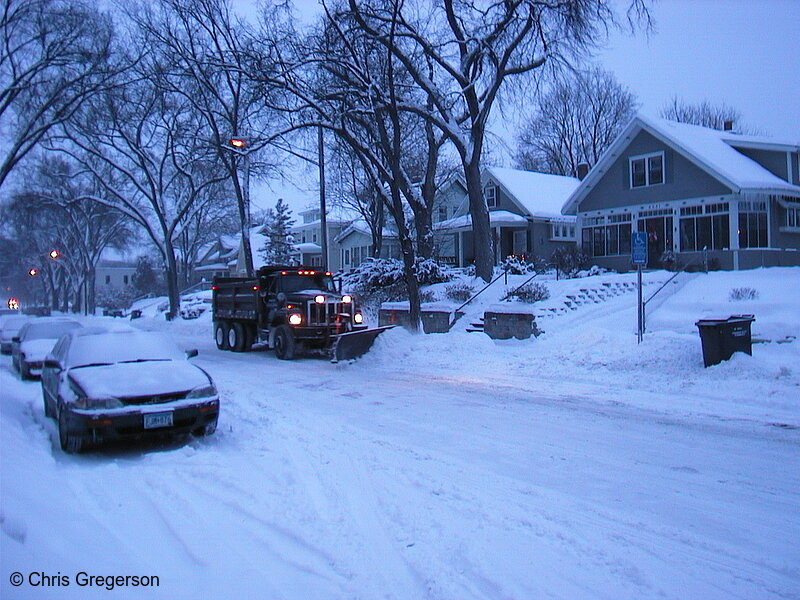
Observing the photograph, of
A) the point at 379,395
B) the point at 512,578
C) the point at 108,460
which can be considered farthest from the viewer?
the point at 379,395

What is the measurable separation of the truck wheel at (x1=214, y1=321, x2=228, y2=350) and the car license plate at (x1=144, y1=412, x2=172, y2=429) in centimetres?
1462

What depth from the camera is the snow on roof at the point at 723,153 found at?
983 inches

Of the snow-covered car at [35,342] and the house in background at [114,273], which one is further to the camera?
the house in background at [114,273]

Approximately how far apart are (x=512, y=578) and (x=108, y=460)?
17.5 feet

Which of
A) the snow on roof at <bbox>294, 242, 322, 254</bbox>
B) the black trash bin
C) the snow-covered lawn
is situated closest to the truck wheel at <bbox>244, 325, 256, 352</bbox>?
the snow-covered lawn

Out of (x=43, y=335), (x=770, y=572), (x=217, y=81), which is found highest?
(x=217, y=81)

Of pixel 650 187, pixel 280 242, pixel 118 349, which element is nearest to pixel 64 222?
pixel 280 242

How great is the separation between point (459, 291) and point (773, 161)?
47.3 ft

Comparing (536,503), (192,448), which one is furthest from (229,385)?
(536,503)

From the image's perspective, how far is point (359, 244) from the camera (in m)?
51.8

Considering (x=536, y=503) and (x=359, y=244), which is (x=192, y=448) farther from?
(x=359, y=244)

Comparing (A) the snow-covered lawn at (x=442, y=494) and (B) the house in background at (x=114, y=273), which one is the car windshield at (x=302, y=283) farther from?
(B) the house in background at (x=114, y=273)

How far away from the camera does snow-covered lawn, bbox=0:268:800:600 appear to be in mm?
4512

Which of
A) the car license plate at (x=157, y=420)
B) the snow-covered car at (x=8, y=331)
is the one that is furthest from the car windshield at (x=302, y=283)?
the car license plate at (x=157, y=420)
